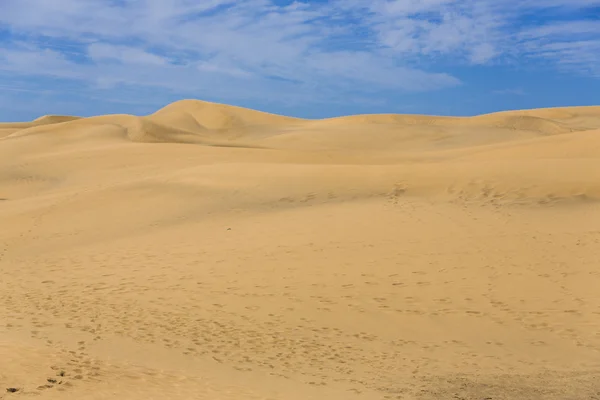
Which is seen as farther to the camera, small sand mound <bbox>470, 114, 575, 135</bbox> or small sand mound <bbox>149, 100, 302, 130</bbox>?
small sand mound <bbox>149, 100, 302, 130</bbox>

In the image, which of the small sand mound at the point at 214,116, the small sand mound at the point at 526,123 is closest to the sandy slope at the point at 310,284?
the small sand mound at the point at 526,123

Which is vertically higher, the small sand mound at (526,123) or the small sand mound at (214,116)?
the small sand mound at (214,116)

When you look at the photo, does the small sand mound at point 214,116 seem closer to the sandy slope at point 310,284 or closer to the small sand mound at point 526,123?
the small sand mound at point 526,123

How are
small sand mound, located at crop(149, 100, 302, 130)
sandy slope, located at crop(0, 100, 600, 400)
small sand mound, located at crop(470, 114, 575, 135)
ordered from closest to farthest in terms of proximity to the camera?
sandy slope, located at crop(0, 100, 600, 400)
small sand mound, located at crop(470, 114, 575, 135)
small sand mound, located at crop(149, 100, 302, 130)

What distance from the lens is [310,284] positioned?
11234 mm

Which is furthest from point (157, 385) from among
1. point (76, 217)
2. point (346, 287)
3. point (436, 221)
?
point (76, 217)

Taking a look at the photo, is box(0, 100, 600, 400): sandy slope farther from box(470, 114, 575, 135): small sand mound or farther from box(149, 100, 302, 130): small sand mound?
box(149, 100, 302, 130): small sand mound

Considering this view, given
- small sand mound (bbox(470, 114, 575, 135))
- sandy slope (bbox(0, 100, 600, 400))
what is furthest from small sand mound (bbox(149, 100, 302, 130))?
sandy slope (bbox(0, 100, 600, 400))

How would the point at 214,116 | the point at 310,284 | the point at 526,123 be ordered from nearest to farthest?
1. the point at 310,284
2. the point at 526,123
3. the point at 214,116

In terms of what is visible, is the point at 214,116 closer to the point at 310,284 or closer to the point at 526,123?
the point at 526,123

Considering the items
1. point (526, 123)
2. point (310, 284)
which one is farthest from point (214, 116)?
point (310, 284)

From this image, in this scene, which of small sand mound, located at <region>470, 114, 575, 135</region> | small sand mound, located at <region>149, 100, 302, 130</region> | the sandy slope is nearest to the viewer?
the sandy slope

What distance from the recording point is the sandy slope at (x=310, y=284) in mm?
7734

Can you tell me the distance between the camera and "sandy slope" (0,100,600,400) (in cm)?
773
